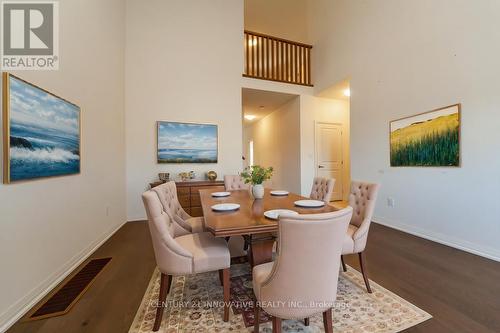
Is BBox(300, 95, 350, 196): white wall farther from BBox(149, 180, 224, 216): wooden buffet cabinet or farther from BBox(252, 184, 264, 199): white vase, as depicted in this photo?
BBox(252, 184, 264, 199): white vase

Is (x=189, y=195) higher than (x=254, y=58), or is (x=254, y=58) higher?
(x=254, y=58)

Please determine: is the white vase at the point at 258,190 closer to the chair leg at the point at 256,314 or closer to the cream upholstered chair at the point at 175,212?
the cream upholstered chair at the point at 175,212

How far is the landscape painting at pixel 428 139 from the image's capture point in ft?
8.52

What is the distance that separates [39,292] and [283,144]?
17.2ft

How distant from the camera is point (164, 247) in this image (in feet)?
4.47

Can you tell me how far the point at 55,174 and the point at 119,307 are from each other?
1319 mm

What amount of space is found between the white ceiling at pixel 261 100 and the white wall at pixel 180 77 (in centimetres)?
64

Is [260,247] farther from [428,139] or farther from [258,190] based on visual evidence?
[428,139]

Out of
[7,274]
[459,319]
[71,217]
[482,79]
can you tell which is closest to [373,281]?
[459,319]

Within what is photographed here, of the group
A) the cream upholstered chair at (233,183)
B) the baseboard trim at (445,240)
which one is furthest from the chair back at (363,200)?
the baseboard trim at (445,240)

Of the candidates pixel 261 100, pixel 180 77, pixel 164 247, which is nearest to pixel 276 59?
pixel 261 100

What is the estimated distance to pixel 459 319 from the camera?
4.62 feet

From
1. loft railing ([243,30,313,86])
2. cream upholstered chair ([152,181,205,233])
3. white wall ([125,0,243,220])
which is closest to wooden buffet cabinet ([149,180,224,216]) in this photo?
white wall ([125,0,243,220])

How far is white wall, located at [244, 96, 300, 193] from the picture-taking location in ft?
17.2
